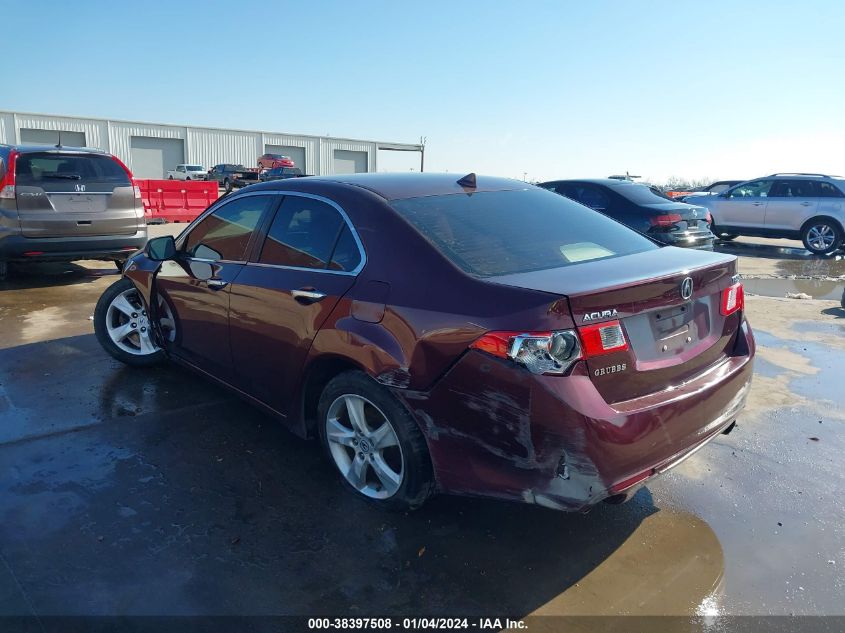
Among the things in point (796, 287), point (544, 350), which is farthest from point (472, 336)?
point (796, 287)

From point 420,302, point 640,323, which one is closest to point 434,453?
point 420,302

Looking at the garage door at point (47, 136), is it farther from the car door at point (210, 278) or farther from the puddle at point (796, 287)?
the car door at point (210, 278)

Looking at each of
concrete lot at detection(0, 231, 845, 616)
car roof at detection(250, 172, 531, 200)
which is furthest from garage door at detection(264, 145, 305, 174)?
car roof at detection(250, 172, 531, 200)

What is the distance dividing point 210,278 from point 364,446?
1646 mm

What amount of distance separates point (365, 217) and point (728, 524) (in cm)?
235

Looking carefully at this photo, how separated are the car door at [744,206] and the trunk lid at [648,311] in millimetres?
13659

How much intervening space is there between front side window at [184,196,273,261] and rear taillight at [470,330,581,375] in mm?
2047

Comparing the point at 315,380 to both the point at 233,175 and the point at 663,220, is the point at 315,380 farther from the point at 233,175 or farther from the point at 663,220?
the point at 233,175

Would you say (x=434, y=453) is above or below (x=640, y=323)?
below

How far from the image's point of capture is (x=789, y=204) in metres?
14.5

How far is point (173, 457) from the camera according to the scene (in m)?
3.68

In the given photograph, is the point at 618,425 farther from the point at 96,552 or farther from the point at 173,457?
the point at 173,457

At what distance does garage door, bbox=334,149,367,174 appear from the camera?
56.2 meters

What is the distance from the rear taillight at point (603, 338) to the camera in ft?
7.89
